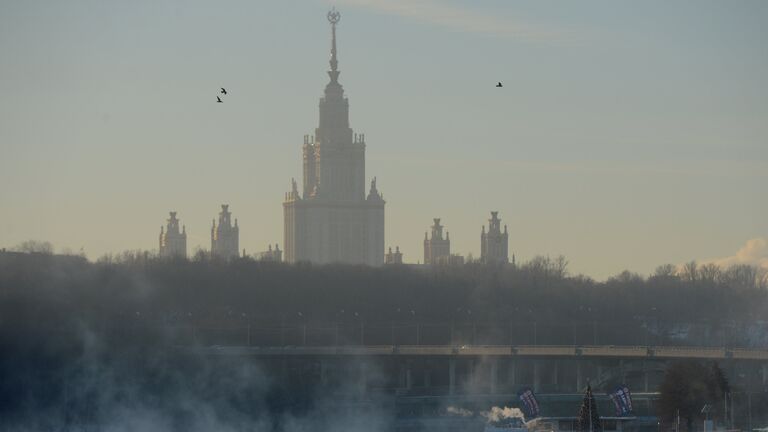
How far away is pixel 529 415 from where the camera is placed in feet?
451

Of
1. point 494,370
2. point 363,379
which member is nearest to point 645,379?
point 494,370

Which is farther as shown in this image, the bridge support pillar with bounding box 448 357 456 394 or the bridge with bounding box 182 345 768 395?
the bridge support pillar with bounding box 448 357 456 394

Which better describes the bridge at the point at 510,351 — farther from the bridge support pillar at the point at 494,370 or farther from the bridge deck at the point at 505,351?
the bridge support pillar at the point at 494,370

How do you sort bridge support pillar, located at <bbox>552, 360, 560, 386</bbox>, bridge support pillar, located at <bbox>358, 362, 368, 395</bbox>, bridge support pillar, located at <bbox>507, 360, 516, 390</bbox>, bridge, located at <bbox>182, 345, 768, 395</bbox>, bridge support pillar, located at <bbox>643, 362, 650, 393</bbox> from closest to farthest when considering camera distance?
bridge support pillar, located at <bbox>358, 362, 368, 395</bbox> → bridge, located at <bbox>182, 345, 768, 395</bbox> → bridge support pillar, located at <bbox>643, 362, 650, 393</bbox> → bridge support pillar, located at <bbox>507, 360, 516, 390</bbox> → bridge support pillar, located at <bbox>552, 360, 560, 386</bbox>

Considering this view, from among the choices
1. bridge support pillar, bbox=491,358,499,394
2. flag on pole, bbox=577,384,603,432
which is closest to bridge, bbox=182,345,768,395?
bridge support pillar, bbox=491,358,499,394

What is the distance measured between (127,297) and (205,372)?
4178cm

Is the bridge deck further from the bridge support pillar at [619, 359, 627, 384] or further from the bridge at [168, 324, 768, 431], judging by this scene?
the bridge support pillar at [619, 359, 627, 384]

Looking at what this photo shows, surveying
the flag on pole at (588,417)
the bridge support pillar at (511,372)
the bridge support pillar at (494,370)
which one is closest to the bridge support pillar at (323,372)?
the bridge support pillar at (494,370)

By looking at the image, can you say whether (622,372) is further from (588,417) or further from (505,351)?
(588,417)

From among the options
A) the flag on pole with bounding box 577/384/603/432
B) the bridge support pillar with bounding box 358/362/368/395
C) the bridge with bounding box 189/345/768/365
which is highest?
the bridge with bounding box 189/345/768/365

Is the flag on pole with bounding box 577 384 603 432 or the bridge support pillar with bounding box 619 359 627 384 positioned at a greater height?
the bridge support pillar with bounding box 619 359 627 384

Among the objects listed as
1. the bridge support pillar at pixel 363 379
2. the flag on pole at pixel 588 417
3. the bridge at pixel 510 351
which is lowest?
the flag on pole at pixel 588 417

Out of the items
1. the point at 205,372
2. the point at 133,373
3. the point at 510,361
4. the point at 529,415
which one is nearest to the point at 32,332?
the point at 133,373

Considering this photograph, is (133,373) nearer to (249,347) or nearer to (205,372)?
(205,372)
